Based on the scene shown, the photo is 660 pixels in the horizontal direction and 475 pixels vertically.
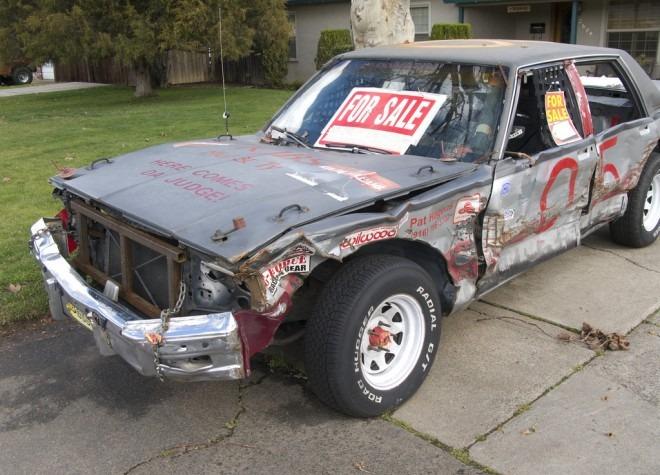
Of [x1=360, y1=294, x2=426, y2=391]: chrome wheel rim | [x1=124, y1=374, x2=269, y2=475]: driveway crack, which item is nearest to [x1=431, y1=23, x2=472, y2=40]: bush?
[x1=360, y1=294, x2=426, y2=391]: chrome wheel rim

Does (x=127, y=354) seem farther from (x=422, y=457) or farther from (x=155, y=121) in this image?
(x=155, y=121)

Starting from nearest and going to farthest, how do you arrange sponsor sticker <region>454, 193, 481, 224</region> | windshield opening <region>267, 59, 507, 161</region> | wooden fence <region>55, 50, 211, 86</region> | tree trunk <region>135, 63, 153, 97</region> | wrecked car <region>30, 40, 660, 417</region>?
wrecked car <region>30, 40, 660, 417</region>, sponsor sticker <region>454, 193, 481, 224</region>, windshield opening <region>267, 59, 507, 161</region>, tree trunk <region>135, 63, 153, 97</region>, wooden fence <region>55, 50, 211, 86</region>

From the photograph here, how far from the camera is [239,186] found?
329 centimetres

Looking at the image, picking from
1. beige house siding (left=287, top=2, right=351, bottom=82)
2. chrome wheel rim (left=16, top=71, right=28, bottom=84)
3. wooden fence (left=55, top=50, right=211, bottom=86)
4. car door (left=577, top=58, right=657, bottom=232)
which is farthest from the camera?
chrome wheel rim (left=16, top=71, right=28, bottom=84)

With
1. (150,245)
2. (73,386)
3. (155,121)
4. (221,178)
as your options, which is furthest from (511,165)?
(155,121)

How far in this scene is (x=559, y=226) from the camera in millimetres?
4406

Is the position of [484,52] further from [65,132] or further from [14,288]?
[65,132]

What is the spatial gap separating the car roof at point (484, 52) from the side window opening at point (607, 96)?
30 centimetres

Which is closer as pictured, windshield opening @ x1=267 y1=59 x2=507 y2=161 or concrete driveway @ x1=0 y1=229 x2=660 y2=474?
concrete driveway @ x1=0 y1=229 x2=660 y2=474

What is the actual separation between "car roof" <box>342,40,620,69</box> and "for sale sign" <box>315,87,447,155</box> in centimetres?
32

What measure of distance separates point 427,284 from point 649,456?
1.27m

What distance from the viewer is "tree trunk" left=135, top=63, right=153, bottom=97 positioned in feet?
57.6

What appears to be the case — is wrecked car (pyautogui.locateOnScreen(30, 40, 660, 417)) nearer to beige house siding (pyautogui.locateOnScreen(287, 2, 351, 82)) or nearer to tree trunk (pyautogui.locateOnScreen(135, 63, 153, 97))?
tree trunk (pyautogui.locateOnScreen(135, 63, 153, 97))

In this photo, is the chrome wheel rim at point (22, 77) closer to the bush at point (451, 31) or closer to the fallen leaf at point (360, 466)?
the bush at point (451, 31)
